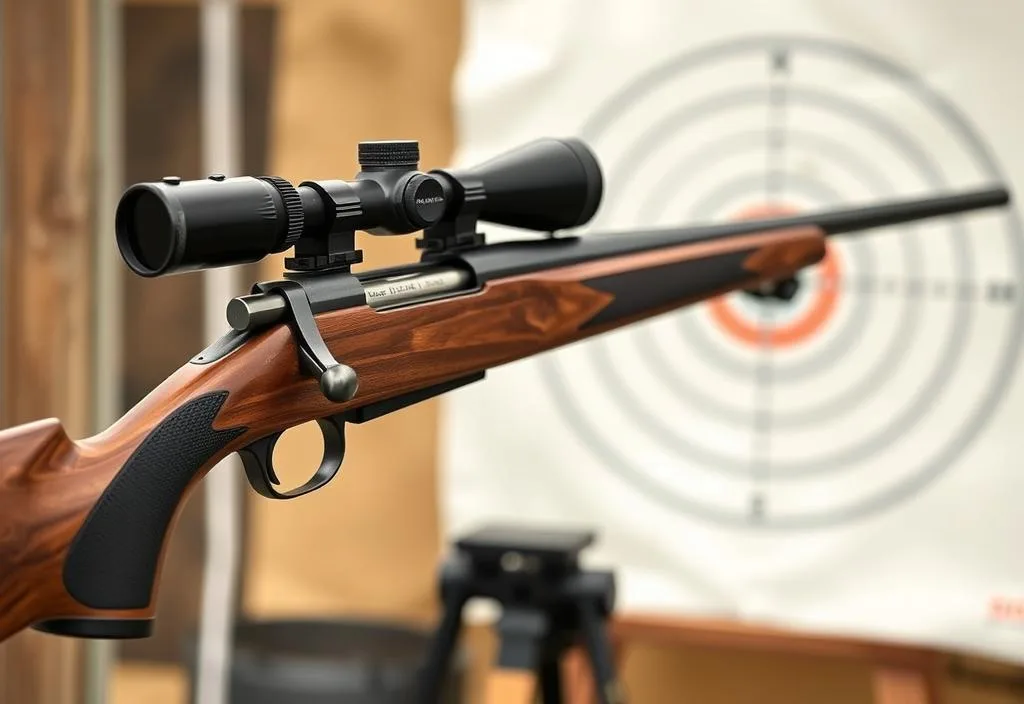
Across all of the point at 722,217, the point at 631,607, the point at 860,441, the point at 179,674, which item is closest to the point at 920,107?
the point at 722,217

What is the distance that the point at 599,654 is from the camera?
1.20 metres

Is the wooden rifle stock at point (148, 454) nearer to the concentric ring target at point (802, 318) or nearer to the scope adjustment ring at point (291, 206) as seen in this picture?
the scope adjustment ring at point (291, 206)

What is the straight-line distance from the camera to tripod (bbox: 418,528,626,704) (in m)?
1.21

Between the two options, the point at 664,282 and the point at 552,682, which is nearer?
the point at 664,282

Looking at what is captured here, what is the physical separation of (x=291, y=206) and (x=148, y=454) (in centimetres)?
16

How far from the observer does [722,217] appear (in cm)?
158

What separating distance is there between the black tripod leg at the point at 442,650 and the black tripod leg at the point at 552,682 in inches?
4.1

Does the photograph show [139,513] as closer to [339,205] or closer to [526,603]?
[339,205]

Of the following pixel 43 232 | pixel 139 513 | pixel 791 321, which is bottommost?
pixel 139 513

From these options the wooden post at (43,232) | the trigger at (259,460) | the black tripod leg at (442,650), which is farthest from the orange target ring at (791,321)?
the trigger at (259,460)

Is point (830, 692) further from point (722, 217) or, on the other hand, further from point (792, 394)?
point (722, 217)

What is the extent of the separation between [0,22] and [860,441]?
1.07m

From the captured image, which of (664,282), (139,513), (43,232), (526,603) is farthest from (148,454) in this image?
(43,232)

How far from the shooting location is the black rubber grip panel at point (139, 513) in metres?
0.71
